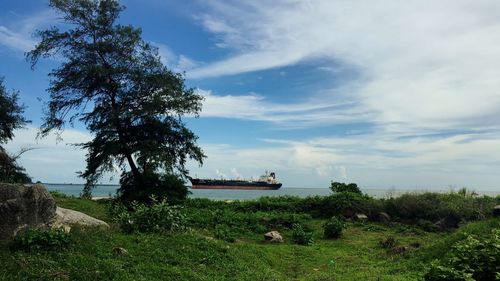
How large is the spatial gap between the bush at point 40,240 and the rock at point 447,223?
47.7 ft

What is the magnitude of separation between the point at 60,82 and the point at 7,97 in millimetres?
8368

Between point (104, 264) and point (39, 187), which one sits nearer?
point (104, 264)

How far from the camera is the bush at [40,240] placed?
28.0 feet

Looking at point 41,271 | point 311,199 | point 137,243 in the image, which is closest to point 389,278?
point 137,243

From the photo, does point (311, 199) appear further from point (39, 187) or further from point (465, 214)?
point (39, 187)

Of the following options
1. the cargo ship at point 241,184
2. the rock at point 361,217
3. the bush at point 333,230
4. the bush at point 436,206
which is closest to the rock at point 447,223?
the bush at point 436,206

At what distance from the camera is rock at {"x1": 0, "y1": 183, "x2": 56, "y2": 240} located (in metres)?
8.96

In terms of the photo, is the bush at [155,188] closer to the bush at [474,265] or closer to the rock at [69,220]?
the rock at [69,220]

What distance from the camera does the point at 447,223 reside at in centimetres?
1900

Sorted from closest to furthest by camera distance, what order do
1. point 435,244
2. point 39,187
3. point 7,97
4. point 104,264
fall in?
point 104,264 < point 39,187 < point 435,244 < point 7,97

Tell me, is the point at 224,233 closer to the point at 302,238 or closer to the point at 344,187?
the point at 302,238

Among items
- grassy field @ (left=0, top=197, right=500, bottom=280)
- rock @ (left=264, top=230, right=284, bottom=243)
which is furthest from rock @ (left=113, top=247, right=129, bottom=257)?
rock @ (left=264, top=230, right=284, bottom=243)

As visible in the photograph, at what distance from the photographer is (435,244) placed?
12289 millimetres

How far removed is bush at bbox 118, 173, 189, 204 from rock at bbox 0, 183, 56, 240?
35.8 feet
